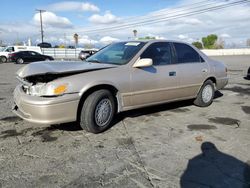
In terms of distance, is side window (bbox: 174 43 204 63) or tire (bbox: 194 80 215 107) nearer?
side window (bbox: 174 43 204 63)

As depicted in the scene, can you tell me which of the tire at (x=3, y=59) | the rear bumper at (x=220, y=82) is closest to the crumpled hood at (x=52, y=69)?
the rear bumper at (x=220, y=82)

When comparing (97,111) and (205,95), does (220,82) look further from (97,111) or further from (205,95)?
(97,111)

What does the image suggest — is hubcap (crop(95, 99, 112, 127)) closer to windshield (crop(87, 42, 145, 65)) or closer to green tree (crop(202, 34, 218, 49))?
windshield (crop(87, 42, 145, 65))

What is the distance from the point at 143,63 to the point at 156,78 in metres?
0.55

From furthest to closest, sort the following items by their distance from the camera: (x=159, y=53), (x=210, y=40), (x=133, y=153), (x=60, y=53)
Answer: (x=210, y=40) < (x=60, y=53) < (x=159, y=53) < (x=133, y=153)

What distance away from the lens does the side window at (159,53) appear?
17.6ft

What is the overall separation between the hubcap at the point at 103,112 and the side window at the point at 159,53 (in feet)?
4.02

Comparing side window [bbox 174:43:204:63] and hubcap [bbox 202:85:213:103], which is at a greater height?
side window [bbox 174:43:204:63]

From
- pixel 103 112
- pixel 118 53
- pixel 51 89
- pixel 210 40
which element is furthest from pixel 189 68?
pixel 210 40

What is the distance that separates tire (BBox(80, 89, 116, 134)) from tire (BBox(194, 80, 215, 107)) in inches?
106

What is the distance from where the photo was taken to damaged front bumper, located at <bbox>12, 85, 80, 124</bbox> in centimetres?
404

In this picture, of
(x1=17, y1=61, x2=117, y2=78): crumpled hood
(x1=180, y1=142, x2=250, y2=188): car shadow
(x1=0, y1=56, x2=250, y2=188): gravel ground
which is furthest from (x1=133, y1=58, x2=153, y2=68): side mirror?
(x1=180, y1=142, x2=250, y2=188): car shadow

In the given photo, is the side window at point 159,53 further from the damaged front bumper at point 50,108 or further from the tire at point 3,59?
the tire at point 3,59

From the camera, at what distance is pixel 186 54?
621 cm
